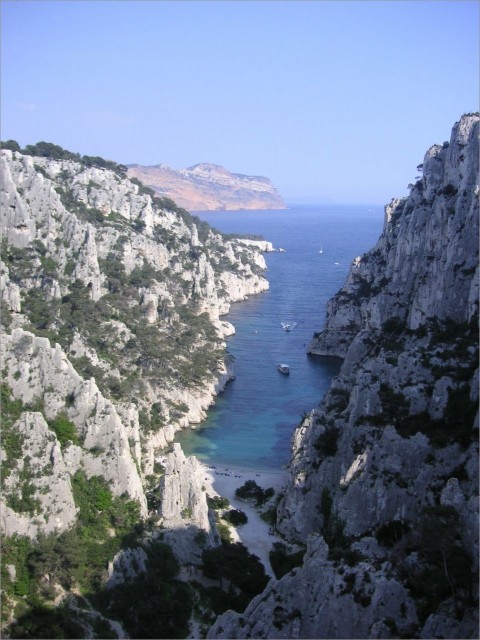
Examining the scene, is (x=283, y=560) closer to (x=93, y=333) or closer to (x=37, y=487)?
(x=37, y=487)

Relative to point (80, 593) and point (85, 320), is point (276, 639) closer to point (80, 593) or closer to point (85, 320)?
point (80, 593)

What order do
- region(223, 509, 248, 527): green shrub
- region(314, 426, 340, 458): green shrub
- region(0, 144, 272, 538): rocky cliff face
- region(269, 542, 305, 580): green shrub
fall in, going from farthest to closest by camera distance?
1. region(223, 509, 248, 527): green shrub
2. region(314, 426, 340, 458): green shrub
3. region(0, 144, 272, 538): rocky cliff face
4. region(269, 542, 305, 580): green shrub

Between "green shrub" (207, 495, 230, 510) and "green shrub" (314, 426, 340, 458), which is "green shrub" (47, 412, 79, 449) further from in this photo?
"green shrub" (314, 426, 340, 458)

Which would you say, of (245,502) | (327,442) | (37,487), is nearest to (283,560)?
(327,442)

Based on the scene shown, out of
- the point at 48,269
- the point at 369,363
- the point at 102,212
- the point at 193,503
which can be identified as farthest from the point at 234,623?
the point at 102,212

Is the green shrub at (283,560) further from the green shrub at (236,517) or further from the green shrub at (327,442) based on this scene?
the green shrub at (327,442)

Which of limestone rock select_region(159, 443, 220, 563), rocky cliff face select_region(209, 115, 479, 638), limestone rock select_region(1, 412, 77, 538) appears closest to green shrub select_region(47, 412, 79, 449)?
limestone rock select_region(1, 412, 77, 538)

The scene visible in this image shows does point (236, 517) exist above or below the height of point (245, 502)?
above
